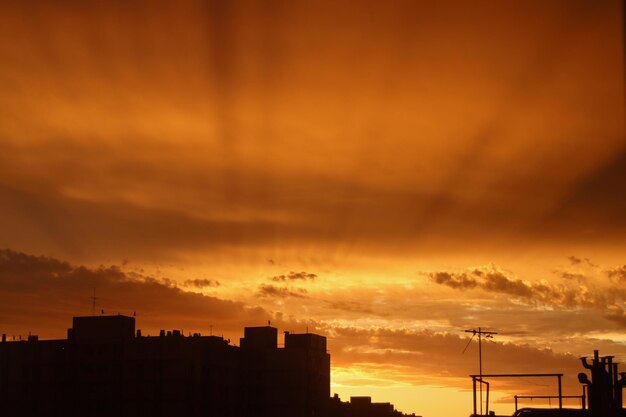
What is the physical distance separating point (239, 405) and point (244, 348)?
10.2m

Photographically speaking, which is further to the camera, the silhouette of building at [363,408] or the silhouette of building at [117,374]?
the silhouette of building at [363,408]

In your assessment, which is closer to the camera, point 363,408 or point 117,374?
point 117,374

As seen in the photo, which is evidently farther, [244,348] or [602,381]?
[244,348]

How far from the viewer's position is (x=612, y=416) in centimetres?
3409

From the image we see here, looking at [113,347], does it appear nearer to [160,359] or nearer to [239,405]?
[160,359]

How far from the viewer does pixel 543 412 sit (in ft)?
113

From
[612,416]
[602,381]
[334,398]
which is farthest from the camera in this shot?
[334,398]

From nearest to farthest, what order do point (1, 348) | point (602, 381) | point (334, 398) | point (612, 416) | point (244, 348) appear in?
point (612, 416) → point (602, 381) → point (1, 348) → point (244, 348) → point (334, 398)

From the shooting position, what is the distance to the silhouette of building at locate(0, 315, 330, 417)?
106m

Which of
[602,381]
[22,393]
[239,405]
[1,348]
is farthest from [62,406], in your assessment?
[602,381]

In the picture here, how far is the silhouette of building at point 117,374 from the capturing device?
106 m

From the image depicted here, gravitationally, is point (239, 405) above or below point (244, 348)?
below

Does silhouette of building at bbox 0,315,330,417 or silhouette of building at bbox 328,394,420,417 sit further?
silhouette of building at bbox 328,394,420,417

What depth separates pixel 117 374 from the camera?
107 m
